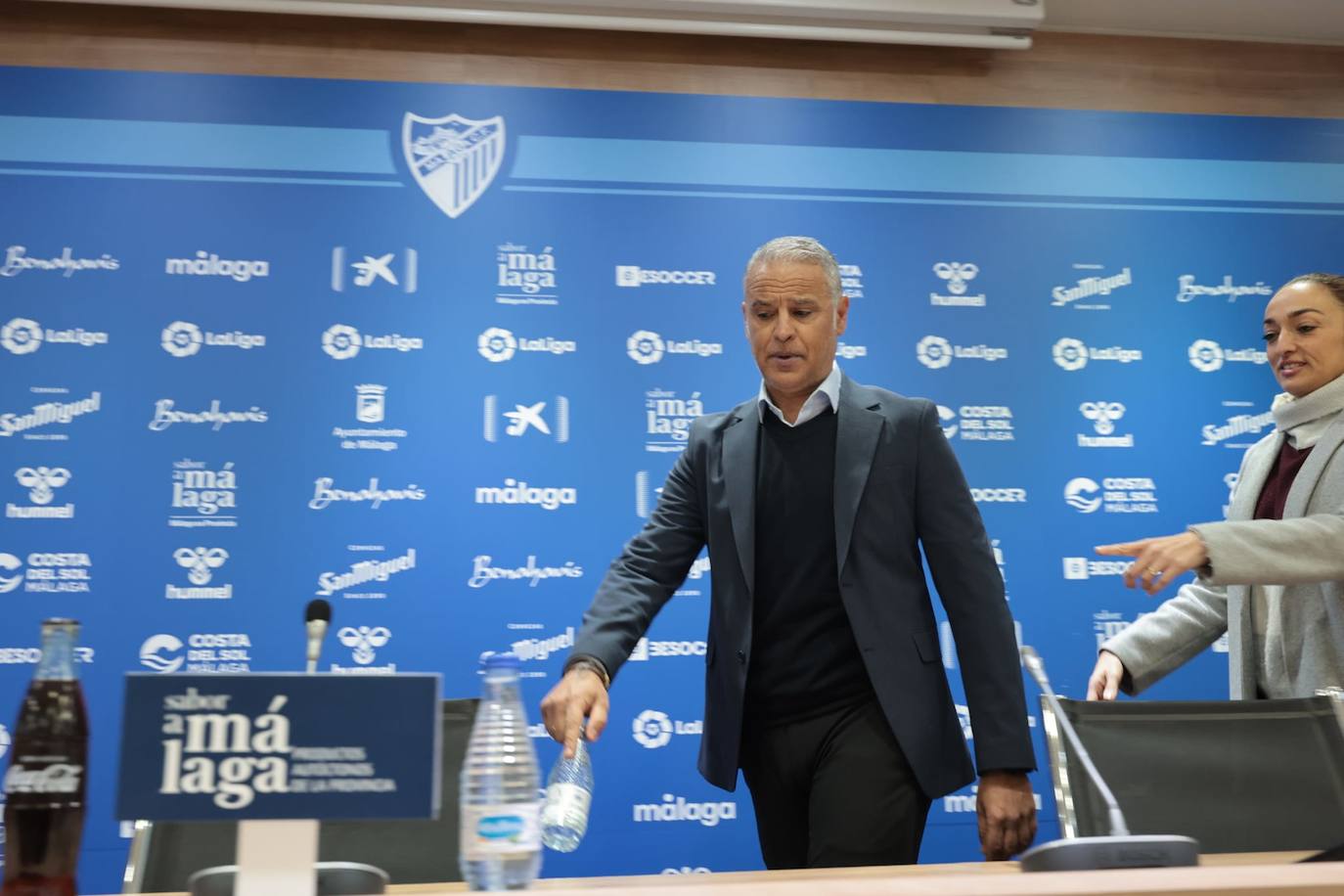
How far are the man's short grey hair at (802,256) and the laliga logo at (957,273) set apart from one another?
183cm

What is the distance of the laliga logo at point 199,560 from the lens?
3.43m

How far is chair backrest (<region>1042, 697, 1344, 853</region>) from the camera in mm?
1735

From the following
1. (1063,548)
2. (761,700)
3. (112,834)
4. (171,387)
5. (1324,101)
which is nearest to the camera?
(761,700)

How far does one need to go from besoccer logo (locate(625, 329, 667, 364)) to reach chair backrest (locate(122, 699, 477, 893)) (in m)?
2.27

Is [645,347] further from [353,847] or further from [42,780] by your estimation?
[42,780]

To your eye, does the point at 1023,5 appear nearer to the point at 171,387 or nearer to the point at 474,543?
the point at 474,543

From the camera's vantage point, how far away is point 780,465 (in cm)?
210

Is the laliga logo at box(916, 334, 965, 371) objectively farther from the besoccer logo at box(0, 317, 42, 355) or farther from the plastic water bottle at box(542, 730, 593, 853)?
the besoccer logo at box(0, 317, 42, 355)

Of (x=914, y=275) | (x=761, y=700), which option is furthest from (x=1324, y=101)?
(x=761, y=700)

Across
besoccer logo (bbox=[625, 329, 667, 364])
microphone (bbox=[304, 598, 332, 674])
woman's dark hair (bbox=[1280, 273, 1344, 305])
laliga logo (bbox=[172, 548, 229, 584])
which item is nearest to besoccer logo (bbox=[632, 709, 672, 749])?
besoccer logo (bbox=[625, 329, 667, 364])

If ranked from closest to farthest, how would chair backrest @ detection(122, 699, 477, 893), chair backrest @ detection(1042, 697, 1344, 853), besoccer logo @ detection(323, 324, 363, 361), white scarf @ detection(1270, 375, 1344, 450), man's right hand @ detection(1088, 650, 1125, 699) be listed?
chair backrest @ detection(122, 699, 477, 893)
chair backrest @ detection(1042, 697, 1344, 853)
man's right hand @ detection(1088, 650, 1125, 699)
white scarf @ detection(1270, 375, 1344, 450)
besoccer logo @ detection(323, 324, 363, 361)

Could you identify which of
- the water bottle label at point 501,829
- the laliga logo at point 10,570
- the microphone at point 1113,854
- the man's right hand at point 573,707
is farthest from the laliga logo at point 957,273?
the water bottle label at point 501,829

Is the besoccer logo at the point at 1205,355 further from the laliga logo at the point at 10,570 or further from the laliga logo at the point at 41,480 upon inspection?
the laliga logo at the point at 10,570

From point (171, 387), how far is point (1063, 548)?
2.86m
